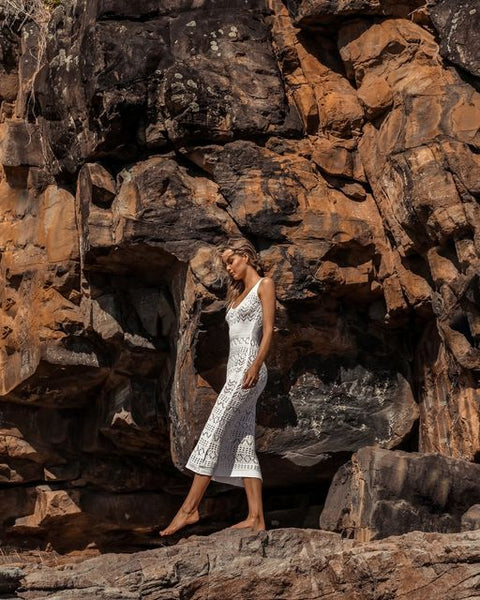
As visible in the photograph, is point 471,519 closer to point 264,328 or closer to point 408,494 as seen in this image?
point 408,494

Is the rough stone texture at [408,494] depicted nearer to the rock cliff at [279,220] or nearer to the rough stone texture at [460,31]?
the rock cliff at [279,220]

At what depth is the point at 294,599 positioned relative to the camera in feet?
23.4

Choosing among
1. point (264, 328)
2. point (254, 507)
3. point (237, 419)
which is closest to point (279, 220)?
point (264, 328)

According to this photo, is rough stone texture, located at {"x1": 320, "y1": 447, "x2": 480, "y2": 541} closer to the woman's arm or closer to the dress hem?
the dress hem

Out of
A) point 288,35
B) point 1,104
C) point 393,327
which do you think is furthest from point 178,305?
point 1,104

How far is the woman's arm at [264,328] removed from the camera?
872 cm

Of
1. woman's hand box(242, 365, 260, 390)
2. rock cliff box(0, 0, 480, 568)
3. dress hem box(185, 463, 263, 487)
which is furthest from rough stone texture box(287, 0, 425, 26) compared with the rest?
dress hem box(185, 463, 263, 487)

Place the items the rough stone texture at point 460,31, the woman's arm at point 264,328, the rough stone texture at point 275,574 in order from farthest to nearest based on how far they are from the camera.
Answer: the rough stone texture at point 460,31 → the woman's arm at point 264,328 → the rough stone texture at point 275,574

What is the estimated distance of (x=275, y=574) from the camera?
725 centimetres

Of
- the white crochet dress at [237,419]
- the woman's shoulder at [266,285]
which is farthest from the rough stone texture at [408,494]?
the woman's shoulder at [266,285]

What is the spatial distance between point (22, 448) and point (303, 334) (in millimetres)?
3413

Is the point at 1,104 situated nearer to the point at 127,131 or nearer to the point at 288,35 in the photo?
the point at 127,131

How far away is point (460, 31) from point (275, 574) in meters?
4.88

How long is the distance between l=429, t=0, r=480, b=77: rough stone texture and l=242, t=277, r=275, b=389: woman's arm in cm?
256
